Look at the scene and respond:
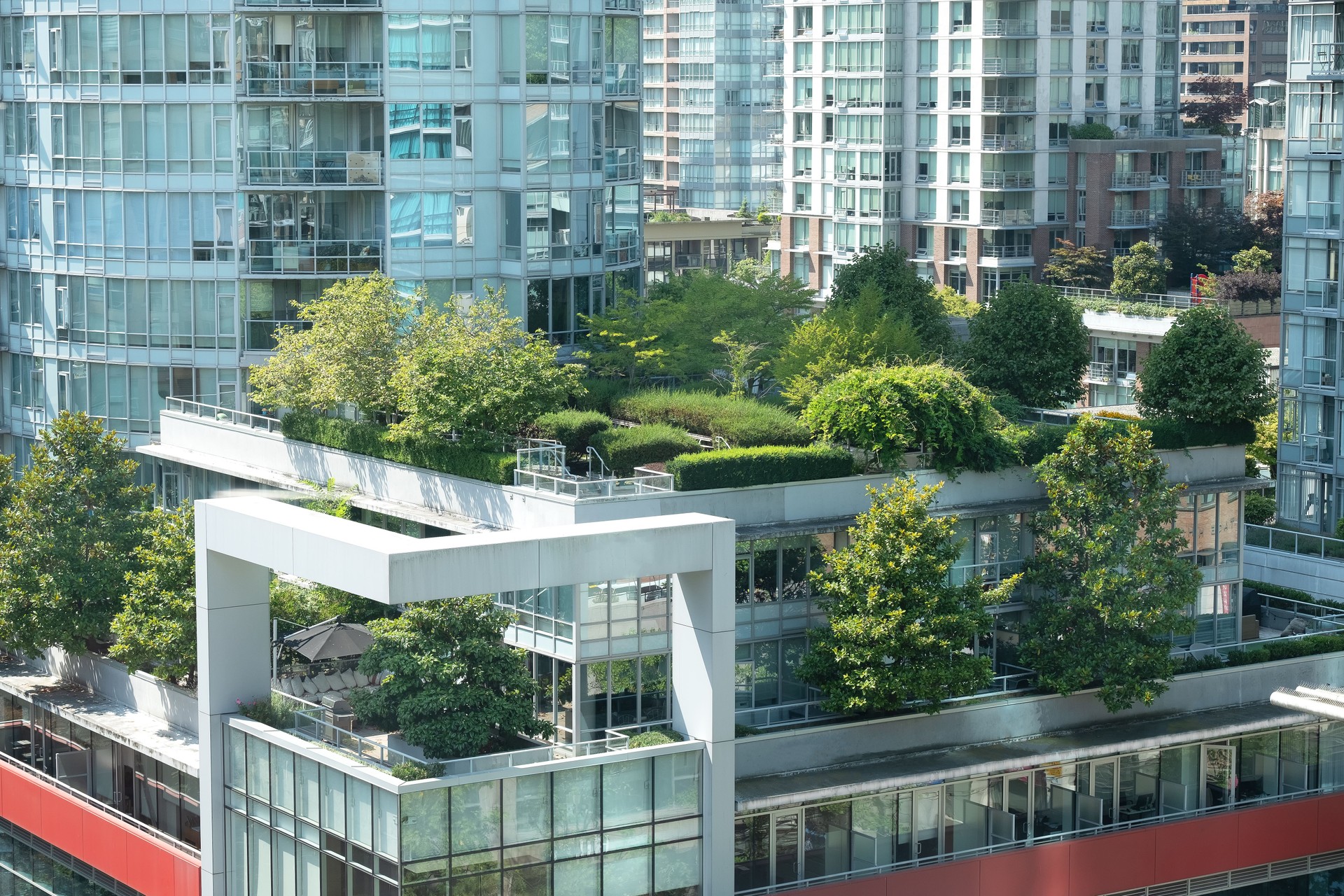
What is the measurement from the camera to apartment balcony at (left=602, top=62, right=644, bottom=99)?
69250 mm

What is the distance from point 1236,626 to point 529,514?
2036 cm

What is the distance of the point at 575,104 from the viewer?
68.0 m

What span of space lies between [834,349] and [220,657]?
2081 cm

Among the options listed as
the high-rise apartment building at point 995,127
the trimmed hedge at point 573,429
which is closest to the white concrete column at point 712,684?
the trimmed hedge at point 573,429

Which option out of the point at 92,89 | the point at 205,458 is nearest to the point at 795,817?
the point at 205,458

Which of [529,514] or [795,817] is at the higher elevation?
[529,514]

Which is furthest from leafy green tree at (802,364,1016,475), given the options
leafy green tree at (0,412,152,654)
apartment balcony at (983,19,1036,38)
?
apartment balcony at (983,19,1036,38)

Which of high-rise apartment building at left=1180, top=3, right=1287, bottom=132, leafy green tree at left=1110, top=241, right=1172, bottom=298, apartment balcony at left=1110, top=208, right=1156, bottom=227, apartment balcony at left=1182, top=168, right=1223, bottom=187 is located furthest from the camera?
high-rise apartment building at left=1180, top=3, right=1287, bottom=132

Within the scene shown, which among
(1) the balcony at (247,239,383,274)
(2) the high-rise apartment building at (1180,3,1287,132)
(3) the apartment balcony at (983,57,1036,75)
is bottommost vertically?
(1) the balcony at (247,239,383,274)

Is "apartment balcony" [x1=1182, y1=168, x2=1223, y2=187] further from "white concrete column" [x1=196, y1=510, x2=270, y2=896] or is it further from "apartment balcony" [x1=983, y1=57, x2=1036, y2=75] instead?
"white concrete column" [x1=196, y1=510, x2=270, y2=896]

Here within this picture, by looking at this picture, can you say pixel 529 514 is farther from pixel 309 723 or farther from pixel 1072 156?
pixel 1072 156

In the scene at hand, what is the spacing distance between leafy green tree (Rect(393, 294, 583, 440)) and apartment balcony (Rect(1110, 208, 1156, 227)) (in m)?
71.2

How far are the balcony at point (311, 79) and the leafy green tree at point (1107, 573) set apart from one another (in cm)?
2725

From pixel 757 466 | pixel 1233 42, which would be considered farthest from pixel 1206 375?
pixel 1233 42
